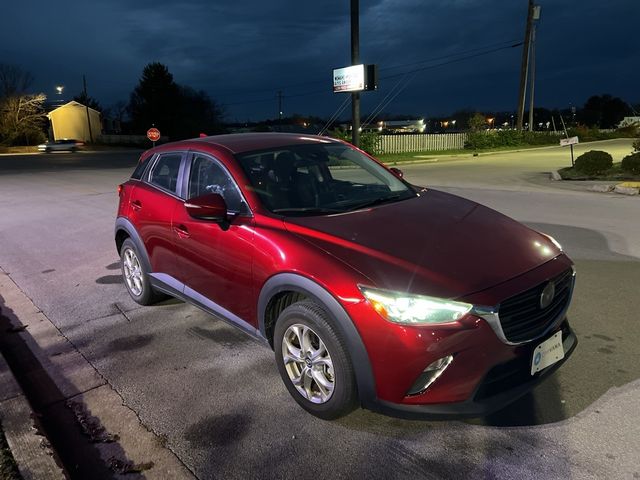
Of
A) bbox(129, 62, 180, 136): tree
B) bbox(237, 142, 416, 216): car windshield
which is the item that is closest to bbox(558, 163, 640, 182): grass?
bbox(237, 142, 416, 216): car windshield

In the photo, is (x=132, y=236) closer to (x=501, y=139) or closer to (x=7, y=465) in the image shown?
(x=7, y=465)

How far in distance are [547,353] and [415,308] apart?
34.3 inches

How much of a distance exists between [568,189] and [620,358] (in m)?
10.4

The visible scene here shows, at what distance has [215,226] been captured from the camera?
353 centimetres

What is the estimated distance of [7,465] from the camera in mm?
2533

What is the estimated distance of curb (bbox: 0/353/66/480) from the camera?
2.49 m

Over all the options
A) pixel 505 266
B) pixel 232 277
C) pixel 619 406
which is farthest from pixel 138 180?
pixel 619 406

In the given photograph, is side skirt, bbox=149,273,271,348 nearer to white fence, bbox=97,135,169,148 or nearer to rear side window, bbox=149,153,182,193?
rear side window, bbox=149,153,182,193

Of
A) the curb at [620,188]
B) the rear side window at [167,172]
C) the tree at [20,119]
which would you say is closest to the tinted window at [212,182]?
the rear side window at [167,172]

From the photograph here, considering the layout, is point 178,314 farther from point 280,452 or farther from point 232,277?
point 280,452

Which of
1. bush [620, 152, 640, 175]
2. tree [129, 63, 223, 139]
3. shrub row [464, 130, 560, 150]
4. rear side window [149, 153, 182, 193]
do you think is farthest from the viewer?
tree [129, 63, 223, 139]

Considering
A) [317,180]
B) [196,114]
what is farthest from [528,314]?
[196,114]

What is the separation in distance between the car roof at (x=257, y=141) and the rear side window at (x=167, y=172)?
0.30 meters

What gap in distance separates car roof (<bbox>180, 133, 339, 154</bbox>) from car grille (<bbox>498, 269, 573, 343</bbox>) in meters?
2.21
